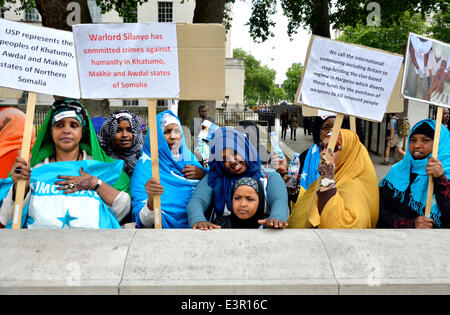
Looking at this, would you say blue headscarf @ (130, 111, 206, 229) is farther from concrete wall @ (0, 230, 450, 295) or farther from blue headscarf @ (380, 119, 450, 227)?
blue headscarf @ (380, 119, 450, 227)

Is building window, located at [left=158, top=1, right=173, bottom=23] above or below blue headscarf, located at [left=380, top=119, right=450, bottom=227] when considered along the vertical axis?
above

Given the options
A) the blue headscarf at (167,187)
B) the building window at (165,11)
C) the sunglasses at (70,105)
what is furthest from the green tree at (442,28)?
the sunglasses at (70,105)

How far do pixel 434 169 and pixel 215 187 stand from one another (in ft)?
4.82

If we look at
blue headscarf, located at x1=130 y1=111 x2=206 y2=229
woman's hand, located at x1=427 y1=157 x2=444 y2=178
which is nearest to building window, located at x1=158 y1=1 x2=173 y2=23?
blue headscarf, located at x1=130 y1=111 x2=206 y2=229

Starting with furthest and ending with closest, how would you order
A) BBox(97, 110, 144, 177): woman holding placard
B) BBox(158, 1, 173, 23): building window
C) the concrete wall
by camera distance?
BBox(158, 1, 173, 23): building window < BBox(97, 110, 144, 177): woman holding placard < the concrete wall

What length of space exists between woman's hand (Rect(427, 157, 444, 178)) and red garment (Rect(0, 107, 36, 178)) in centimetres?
303

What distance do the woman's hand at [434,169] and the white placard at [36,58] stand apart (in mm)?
2448

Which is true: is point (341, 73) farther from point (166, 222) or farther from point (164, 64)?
point (166, 222)

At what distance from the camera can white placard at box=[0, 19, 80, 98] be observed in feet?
8.38

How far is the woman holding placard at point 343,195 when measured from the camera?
252 cm

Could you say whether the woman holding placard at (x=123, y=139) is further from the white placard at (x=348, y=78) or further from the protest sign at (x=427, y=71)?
the protest sign at (x=427, y=71)

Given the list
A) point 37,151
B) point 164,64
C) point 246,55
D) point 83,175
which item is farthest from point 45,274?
point 246,55

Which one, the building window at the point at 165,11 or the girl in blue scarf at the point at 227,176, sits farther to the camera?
the building window at the point at 165,11

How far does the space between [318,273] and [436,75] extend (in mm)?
1867
